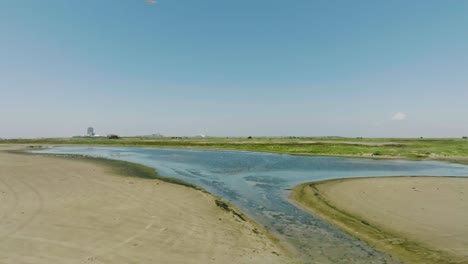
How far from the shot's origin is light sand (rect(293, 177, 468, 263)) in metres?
13.0

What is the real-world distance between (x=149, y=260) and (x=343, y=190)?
1984 centimetres

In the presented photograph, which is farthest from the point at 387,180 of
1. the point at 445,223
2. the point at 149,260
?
→ the point at 149,260

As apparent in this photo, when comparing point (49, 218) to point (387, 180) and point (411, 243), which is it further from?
point (387, 180)

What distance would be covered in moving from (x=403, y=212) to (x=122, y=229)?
Result: 1573cm

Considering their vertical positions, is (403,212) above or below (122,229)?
below

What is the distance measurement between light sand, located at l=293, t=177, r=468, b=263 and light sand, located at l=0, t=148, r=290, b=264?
17.7 ft

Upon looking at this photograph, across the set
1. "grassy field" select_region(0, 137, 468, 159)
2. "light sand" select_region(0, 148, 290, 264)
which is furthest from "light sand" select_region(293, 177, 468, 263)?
"grassy field" select_region(0, 137, 468, 159)

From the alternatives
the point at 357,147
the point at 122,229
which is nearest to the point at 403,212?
the point at 122,229

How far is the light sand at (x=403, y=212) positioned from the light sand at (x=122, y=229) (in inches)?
213

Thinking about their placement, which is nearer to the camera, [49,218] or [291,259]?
[291,259]

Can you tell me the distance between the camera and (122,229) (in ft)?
44.7

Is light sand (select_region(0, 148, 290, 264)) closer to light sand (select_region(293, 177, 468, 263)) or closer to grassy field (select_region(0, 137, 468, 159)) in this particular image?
light sand (select_region(293, 177, 468, 263))

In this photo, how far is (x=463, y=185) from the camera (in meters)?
28.4

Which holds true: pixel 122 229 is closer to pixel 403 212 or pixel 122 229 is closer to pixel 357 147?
pixel 403 212
